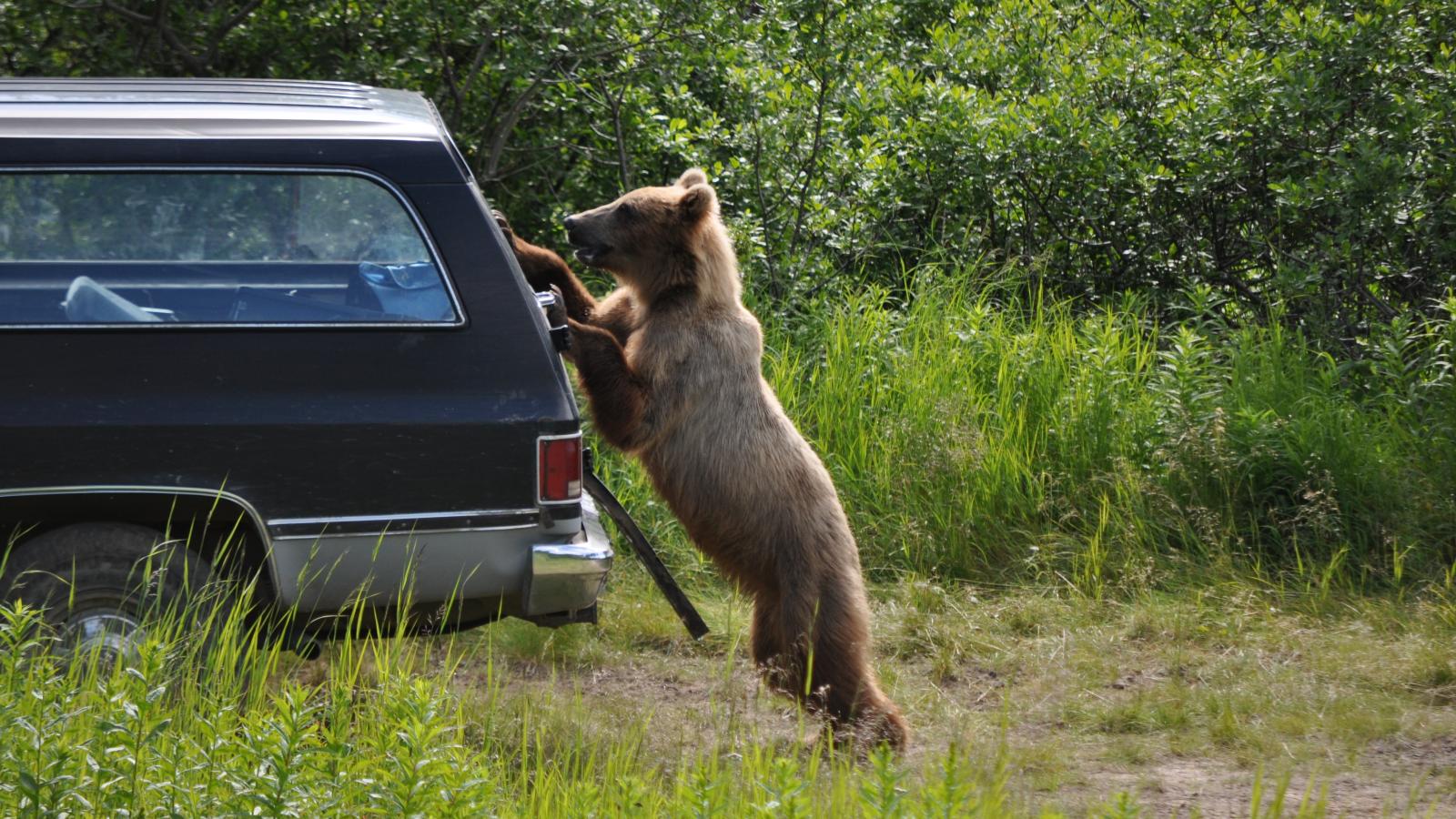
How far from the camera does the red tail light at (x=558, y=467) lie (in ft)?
13.5

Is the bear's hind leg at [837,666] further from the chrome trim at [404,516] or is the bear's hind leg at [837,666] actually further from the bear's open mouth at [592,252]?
the bear's open mouth at [592,252]

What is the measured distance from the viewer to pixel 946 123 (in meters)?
8.31

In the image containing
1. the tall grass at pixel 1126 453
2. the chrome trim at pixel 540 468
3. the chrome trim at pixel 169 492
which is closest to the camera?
the chrome trim at pixel 169 492

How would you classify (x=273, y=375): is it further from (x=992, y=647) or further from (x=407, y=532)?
(x=992, y=647)

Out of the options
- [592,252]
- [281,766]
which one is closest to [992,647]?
[592,252]

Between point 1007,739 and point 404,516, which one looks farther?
point 1007,739

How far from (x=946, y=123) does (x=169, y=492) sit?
5.61 meters

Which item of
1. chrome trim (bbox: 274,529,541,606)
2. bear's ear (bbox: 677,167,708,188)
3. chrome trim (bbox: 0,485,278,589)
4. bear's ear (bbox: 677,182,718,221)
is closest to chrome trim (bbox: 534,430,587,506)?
chrome trim (bbox: 274,529,541,606)

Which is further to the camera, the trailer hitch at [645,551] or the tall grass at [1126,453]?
the tall grass at [1126,453]

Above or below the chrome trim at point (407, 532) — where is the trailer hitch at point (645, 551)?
below

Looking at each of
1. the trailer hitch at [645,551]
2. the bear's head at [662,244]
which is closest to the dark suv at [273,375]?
the trailer hitch at [645,551]

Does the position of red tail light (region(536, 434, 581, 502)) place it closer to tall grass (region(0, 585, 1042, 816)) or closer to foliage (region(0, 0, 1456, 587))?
tall grass (region(0, 585, 1042, 816))

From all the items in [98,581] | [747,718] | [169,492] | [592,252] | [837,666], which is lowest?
[747,718]

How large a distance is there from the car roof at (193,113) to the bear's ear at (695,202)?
1.09 meters
